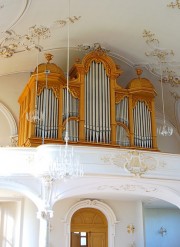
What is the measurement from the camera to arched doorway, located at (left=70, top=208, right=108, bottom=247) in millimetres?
11609

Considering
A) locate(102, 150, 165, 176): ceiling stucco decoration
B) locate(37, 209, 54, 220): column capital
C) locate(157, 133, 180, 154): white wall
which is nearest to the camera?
locate(37, 209, 54, 220): column capital

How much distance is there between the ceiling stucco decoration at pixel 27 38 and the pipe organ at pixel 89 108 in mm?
610

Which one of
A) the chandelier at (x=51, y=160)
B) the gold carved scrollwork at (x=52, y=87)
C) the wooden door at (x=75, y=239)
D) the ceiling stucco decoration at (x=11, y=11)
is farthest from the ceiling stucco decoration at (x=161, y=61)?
the wooden door at (x=75, y=239)

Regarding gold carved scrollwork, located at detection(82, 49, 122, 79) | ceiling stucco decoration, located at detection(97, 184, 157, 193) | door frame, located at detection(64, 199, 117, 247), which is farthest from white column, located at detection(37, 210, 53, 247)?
gold carved scrollwork, located at detection(82, 49, 122, 79)

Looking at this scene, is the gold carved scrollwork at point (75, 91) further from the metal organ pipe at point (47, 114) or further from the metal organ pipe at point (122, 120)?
the metal organ pipe at point (122, 120)

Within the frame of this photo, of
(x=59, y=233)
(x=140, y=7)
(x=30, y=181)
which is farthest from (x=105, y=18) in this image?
(x=59, y=233)

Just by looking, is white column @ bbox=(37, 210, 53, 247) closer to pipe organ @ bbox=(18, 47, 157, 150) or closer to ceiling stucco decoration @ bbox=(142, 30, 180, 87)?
pipe organ @ bbox=(18, 47, 157, 150)

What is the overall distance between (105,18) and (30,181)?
14.7 ft

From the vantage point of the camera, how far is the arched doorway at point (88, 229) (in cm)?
1161

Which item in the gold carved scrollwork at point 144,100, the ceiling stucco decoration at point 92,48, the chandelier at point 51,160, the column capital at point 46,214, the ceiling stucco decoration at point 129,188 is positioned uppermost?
the ceiling stucco decoration at point 92,48

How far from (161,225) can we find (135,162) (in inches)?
215

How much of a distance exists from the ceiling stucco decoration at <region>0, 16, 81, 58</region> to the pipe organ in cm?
61

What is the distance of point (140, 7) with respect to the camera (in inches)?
359

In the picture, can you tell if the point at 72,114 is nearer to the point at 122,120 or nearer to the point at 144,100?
the point at 122,120
